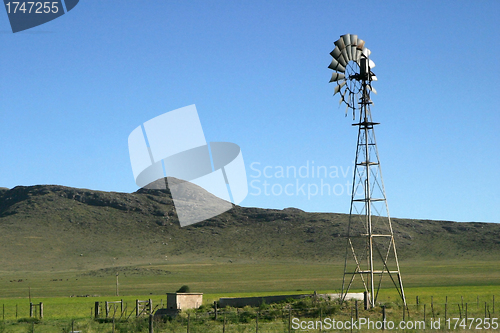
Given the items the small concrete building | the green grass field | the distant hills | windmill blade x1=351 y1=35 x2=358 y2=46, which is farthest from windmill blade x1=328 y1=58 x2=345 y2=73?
the distant hills

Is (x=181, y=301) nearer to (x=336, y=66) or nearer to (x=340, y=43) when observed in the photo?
(x=336, y=66)

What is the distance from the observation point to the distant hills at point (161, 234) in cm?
13400

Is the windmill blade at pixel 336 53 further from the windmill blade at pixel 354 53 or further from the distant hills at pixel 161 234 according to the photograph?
the distant hills at pixel 161 234

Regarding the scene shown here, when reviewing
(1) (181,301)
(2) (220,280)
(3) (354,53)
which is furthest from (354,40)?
(2) (220,280)

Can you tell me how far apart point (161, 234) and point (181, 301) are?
129756 mm

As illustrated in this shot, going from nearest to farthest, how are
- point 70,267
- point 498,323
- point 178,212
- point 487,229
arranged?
point 498,323 → point 70,267 → point 487,229 → point 178,212

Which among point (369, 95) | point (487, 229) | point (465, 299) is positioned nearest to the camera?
point (369, 95)

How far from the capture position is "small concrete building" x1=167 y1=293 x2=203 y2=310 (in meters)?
38.0

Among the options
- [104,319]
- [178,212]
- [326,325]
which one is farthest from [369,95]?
[178,212]

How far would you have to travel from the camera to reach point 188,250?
5866 inches

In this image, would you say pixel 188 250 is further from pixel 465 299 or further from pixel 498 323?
pixel 498 323

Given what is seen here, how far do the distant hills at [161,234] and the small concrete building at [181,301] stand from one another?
89742 millimetres

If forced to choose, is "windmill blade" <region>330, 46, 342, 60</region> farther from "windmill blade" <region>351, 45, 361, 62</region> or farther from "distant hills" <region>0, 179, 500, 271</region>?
"distant hills" <region>0, 179, 500, 271</region>

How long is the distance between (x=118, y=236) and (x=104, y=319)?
122 meters
